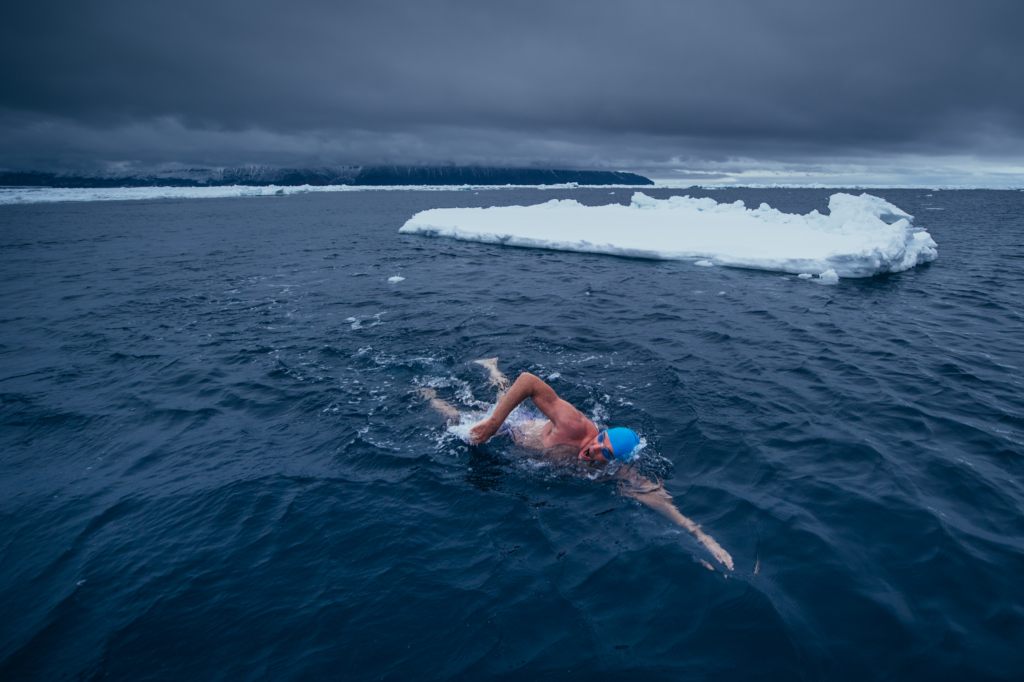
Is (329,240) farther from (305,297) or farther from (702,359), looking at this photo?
(702,359)

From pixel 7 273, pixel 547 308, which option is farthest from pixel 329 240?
pixel 547 308

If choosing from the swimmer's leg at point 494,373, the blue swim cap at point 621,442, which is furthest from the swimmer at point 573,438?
the swimmer's leg at point 494,373

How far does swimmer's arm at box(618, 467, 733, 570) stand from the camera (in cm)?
489

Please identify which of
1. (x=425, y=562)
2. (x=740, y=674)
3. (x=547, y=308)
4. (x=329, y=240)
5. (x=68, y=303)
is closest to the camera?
(x=740, y=674)

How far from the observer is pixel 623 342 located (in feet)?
36.0

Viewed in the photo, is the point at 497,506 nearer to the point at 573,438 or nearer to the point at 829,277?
the point at 573,438

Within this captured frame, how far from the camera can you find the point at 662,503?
18.5 ft

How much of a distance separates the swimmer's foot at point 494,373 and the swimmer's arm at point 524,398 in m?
1.99

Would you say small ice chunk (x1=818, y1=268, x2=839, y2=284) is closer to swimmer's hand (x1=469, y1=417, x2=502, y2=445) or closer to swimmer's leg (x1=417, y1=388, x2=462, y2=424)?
swimmer's leg (x1=417, y1=388, x2=462, y2=424)

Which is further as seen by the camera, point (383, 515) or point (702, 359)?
point (702, 359)

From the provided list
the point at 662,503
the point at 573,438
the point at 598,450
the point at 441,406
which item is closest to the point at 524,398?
the point at 573,438

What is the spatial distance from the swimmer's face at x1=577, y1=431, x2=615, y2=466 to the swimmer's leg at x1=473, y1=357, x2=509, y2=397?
232 cm

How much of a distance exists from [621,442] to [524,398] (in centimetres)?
134

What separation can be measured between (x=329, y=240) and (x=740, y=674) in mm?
31922
